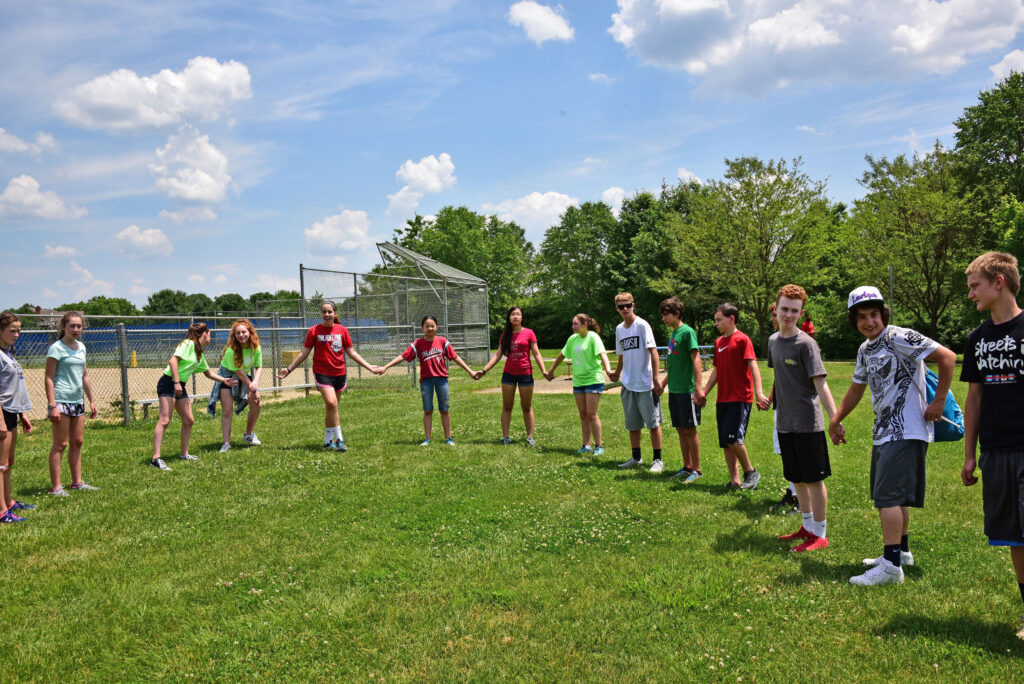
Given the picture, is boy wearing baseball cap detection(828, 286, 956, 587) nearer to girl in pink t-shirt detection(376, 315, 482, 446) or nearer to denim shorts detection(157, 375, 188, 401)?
girl in pink t-shirt detection(376, 315, 482, 446)

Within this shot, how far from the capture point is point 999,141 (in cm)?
3634

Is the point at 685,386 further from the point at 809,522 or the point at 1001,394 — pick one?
the point at 1001,394

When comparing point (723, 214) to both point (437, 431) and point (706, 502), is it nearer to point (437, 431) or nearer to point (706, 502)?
point (437, 431)

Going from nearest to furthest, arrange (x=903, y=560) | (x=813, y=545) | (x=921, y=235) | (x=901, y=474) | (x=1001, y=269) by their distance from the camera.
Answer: (x=1001, y=269) < (x=901, y=474) < (x=903, y=560) < (x=813, y=545) < (x=921, y=235)

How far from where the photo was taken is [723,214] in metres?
36.9

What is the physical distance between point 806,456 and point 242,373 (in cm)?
814

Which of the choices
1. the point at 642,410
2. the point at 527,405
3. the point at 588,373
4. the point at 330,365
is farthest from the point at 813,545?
the point at 330,365

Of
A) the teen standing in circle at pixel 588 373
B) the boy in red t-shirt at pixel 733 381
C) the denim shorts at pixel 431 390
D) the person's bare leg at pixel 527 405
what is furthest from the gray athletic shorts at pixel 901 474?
the denim shorts at pixel 431 390

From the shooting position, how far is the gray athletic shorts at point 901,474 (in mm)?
4301

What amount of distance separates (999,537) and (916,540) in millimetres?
1906

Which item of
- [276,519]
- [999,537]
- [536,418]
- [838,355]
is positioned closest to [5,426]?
[276,519]

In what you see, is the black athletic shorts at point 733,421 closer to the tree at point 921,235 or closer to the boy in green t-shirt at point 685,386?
the boy in green t-shirt at point 685,386

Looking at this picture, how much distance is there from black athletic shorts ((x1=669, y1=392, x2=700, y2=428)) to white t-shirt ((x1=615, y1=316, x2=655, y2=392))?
588mm

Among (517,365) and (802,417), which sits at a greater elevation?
(517,365)
